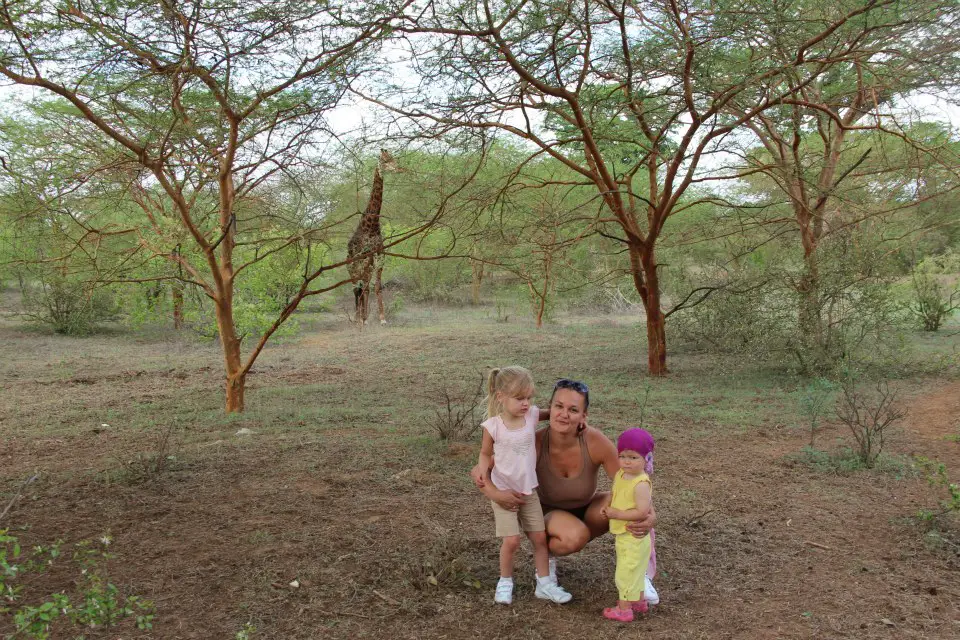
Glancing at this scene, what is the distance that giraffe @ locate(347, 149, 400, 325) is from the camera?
541 centimetres

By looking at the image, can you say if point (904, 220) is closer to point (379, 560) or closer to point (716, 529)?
point (716, 529)

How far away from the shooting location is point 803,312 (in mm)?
8102

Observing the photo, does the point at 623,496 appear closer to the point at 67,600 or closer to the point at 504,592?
the point at 504,592

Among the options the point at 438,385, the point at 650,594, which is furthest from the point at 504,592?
the point at 438,385

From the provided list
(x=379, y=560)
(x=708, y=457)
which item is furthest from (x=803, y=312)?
(x=379, y=560)

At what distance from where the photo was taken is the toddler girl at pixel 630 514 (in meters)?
2.32

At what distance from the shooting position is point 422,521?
3.31 m

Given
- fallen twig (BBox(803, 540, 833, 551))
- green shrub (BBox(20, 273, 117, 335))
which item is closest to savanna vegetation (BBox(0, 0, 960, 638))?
fallen twig (BBox(803, 540, 833, 551))

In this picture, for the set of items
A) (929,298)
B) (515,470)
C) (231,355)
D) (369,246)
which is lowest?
(515,470)

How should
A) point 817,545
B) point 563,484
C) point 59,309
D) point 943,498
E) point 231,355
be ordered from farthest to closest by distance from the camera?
point 59,309, point 231,355, point 943,498, point 817,545, point 563,484

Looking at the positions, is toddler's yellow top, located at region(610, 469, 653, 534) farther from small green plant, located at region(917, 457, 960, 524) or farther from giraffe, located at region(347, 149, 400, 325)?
giraffe, located at region(347, 149, 400, 325)

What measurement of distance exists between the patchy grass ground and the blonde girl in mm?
102

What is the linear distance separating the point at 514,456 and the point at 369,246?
3195mm

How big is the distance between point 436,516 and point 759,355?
6240mm
